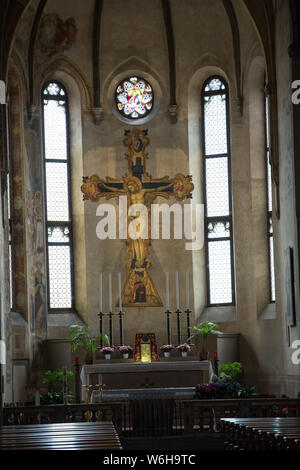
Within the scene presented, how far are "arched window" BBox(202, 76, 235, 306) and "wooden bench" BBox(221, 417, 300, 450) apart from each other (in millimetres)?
8670

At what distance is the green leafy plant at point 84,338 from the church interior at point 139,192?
1.5 inches

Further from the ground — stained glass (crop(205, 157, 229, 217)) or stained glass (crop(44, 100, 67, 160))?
stained glass (crop(44, 100, 67, 160))

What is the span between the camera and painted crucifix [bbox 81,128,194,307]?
71.3 ft

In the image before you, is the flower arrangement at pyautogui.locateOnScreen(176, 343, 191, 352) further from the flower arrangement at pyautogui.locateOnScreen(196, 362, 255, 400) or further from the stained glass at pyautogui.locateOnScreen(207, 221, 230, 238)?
the stained glass at pyautogui.locateOnScreen(207, 221, 230, 238)

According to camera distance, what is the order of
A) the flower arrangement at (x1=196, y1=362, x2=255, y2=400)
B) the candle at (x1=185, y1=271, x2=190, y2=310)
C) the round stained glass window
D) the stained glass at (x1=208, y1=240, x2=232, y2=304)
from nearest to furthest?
the flower arrangement at (x1=196, y1=362, x2=255, y2=400), the candle at (x1=185, y1=271, x2=190, y2=310), the stained glass at (x1=208, y1=240, x2=232, y2=304), the round stained glass window

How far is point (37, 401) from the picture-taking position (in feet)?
52.4

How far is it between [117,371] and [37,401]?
135 inches

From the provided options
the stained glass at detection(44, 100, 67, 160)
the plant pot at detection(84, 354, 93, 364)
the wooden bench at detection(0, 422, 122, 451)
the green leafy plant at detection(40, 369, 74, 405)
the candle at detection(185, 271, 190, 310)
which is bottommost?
the green leafy plant at detection(40, 369, 74, 405)

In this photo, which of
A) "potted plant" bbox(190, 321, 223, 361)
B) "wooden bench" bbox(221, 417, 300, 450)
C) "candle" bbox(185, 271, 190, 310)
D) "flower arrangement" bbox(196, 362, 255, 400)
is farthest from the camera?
"candle" bbox(185, 271, 190, 310)

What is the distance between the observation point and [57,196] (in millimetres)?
22234

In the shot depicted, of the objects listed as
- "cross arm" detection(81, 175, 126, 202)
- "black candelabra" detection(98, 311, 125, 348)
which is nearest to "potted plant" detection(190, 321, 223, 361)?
"black candelabra" detection(98, 311, 125, 348)

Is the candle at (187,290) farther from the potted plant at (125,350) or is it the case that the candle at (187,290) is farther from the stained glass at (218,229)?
the potted plant at (125,350)

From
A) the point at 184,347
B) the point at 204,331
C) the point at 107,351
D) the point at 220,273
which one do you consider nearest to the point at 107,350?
the point at 107,351

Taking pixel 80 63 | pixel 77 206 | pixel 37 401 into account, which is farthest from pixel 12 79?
pixel 37 401
